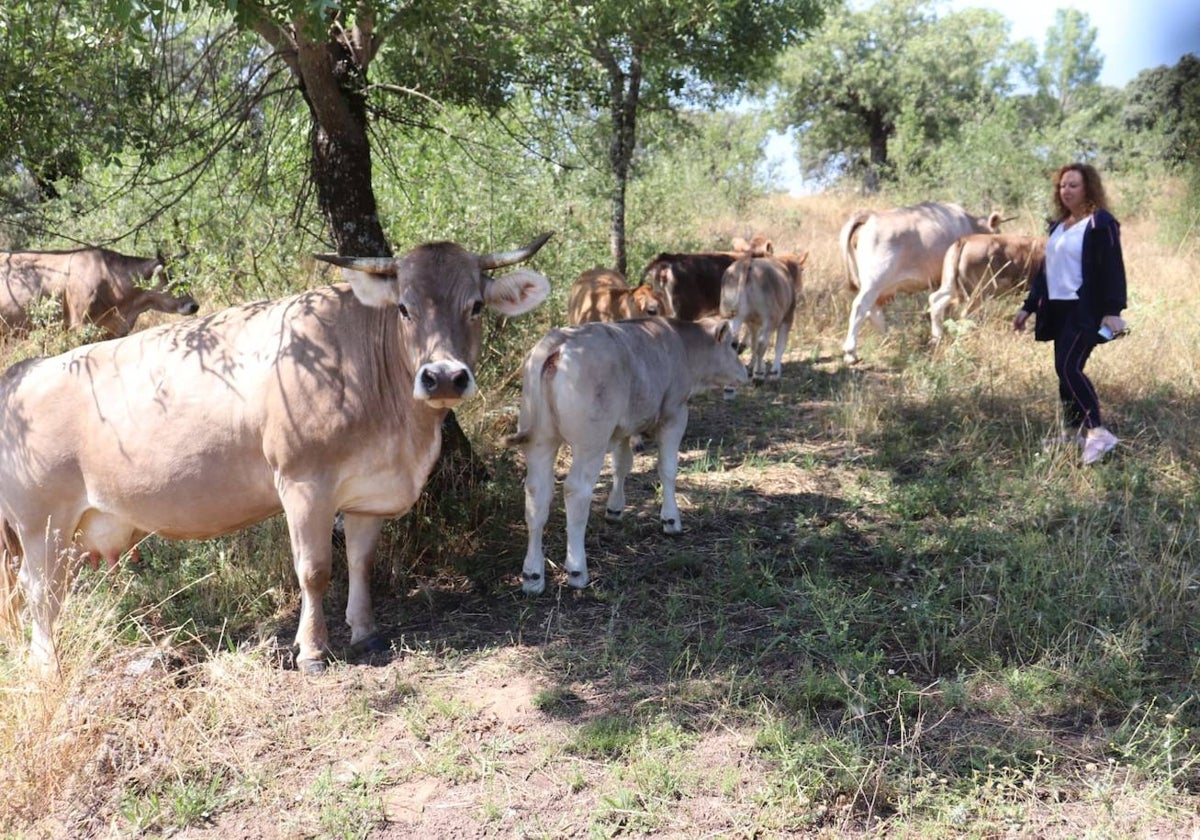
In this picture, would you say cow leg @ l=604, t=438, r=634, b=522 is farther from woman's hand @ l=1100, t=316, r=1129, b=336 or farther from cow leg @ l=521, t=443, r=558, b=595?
woman's hand @ l=1100, t=316, r=1129, b=336

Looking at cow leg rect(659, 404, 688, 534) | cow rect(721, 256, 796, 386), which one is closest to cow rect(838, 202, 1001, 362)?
cow rect(721, 256, 796, 386)

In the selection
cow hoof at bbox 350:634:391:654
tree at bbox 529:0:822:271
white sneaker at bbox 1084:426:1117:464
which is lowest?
cow hoof at bbox 350:634:391:654

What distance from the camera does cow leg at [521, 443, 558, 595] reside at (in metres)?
6.42

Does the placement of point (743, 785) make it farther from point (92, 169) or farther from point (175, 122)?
point (92, 169)

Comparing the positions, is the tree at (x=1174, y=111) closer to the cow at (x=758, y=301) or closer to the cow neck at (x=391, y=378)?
the cow at (x=758, y=301)

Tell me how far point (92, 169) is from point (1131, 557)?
1011 cm

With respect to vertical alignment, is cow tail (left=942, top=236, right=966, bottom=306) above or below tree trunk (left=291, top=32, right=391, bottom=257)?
below

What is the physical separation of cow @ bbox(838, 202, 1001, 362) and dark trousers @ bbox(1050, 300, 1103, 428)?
4180 millimetres

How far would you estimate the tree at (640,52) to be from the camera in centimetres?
717

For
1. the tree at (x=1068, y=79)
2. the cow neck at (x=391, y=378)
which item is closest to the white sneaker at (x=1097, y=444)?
the cow neck at (x=391, y=378)

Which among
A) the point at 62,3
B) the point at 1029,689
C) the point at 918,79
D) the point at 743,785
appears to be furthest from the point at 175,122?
the point at 918,79

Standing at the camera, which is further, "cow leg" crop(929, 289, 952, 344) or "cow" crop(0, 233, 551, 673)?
"cow leg" crop(929, 289, 952, 344)

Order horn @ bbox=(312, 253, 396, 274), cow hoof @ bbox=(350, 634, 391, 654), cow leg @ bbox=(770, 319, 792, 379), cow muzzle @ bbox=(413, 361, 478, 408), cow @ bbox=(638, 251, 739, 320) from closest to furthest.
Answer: cow muzzle @ bbox=(413, 361, 478, 408), horn @ bbox=(312, 253, 396, 274), cow hoof @ bbox=(350, 634, 391, 654), cow @ bbox=(638, 251, 739, 320), cow leg @ bbox=(770, 319, 792, 379)

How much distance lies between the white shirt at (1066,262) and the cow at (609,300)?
345 cm
